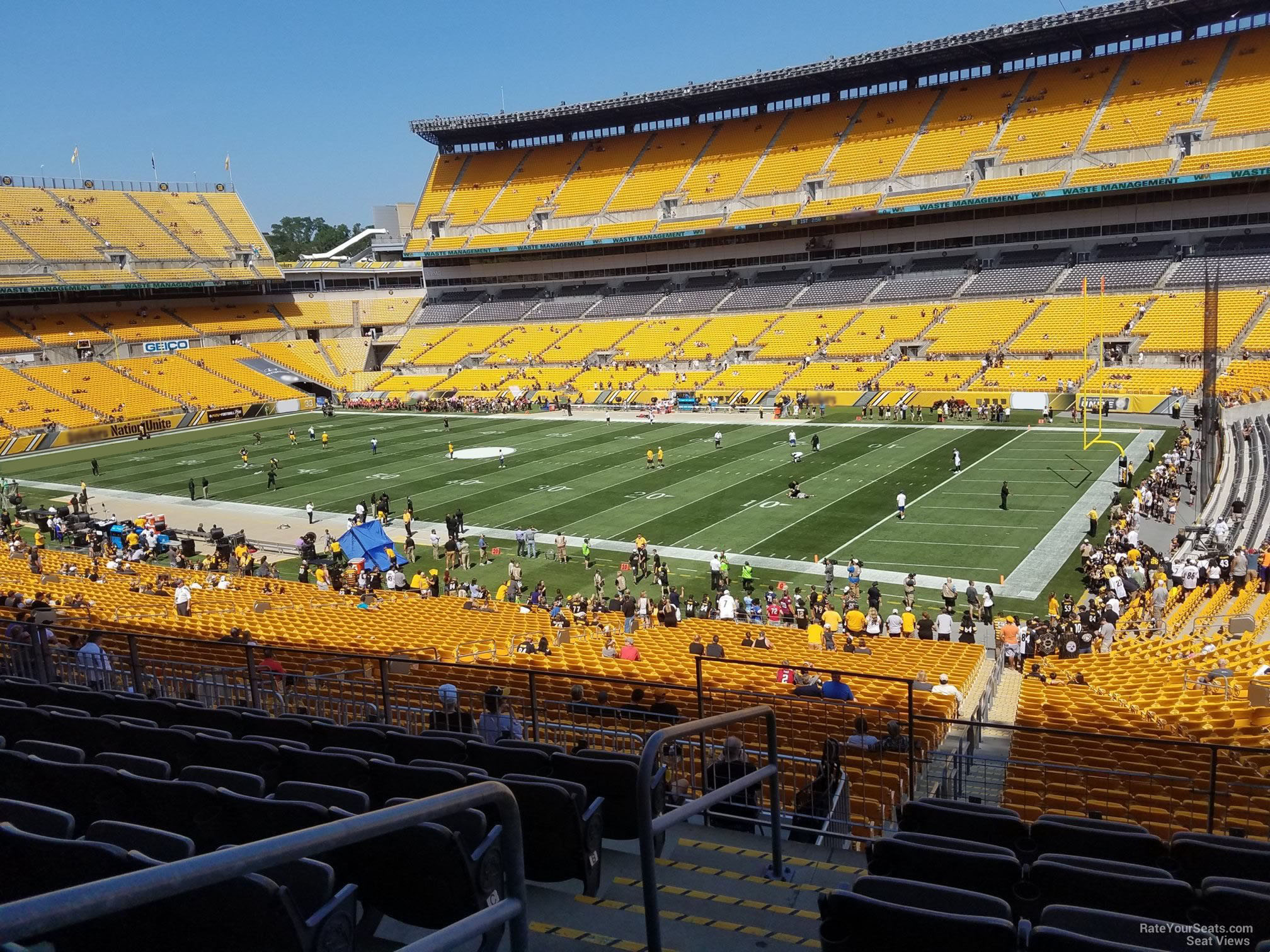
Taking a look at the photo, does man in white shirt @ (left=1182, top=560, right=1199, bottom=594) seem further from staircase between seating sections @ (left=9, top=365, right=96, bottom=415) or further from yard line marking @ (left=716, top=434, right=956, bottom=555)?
staircase between seating sections @ (left=9, top=365, right=96, bottom=415)

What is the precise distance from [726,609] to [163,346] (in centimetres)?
6215

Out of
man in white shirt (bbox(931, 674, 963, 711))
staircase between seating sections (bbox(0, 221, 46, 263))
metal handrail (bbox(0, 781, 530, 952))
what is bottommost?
man in white shirt (bbox(931, 674, 963, 711))

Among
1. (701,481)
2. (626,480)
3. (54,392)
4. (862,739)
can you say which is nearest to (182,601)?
(862,739)

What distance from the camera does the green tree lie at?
522 feet

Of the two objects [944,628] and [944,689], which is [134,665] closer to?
[944,689]

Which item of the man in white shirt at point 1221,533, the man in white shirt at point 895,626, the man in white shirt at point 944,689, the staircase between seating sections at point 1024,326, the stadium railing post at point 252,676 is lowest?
the man in white shirt at point 895,626

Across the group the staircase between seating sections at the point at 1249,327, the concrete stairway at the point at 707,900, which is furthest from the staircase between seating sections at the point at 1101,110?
the concrete stairway at the point at 707,900

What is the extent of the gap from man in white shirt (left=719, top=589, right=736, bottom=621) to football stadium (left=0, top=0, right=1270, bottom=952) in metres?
0.10

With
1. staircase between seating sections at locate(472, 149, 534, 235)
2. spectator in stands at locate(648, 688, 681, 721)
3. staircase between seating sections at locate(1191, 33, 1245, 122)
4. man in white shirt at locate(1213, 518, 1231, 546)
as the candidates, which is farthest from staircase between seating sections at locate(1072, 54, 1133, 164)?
spectator in stands at locate(648, 688, 681, 721)

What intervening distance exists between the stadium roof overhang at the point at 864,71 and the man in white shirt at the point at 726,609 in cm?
5367

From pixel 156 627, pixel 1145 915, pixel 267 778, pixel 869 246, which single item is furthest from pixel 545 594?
pixel 869 246

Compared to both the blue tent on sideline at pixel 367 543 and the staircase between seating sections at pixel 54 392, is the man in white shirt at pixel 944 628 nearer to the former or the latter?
the blue tent on sideline at pixel 367 543

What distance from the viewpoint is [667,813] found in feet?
17.2

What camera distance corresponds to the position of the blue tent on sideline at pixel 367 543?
2552cm
